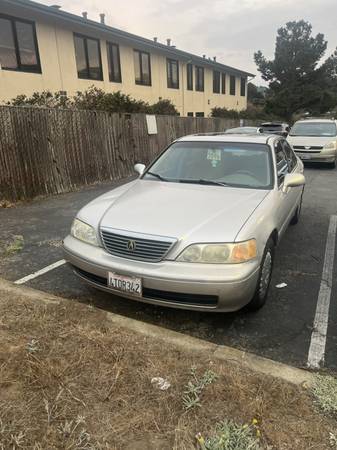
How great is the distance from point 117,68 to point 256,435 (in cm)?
1757

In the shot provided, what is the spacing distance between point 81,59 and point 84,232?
14003 mm

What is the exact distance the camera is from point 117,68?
16859 millimetres

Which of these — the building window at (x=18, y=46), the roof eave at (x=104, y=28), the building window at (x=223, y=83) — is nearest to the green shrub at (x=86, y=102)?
the building window at (x=18, y=46)

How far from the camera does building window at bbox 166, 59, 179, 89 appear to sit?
20.8 metres

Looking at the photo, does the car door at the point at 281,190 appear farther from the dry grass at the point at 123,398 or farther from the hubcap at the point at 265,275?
the dry grass at the point at 123,398

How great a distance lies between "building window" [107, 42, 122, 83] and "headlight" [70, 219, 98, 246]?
1493cm

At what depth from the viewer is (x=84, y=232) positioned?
3.20 meters

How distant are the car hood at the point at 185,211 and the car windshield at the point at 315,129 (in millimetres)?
10995

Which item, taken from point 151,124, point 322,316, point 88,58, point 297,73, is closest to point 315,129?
point 151,124

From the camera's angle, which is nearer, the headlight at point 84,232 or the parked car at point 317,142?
the headlight at point 84,232

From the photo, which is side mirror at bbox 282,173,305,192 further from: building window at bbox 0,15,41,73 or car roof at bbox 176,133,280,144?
building window at bbox 0,15,41,73

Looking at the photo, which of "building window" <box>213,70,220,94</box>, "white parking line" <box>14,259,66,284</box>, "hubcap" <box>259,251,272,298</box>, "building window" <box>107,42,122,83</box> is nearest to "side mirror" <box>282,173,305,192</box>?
"hubcap" <box>259,251,272,298</box>

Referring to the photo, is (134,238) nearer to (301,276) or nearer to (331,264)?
(301,276)

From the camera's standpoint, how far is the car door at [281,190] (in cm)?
383
